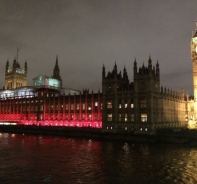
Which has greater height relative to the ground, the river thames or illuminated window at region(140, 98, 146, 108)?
illuminated window at region(140, 98, 146, 108)

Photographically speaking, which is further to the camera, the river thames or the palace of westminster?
the palace of westminster

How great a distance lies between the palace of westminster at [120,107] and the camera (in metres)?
92.6

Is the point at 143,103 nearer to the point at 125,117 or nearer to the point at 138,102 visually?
the point at 138,102

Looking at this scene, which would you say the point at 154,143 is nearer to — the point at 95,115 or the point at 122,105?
the point at 122,105

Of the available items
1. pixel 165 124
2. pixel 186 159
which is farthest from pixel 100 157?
pixel 165 124

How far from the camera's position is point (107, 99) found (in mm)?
104125

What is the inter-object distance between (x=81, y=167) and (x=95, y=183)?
9879 mm

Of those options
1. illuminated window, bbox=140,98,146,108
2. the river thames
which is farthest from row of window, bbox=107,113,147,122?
the river thames

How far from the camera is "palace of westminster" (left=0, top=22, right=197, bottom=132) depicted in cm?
9262

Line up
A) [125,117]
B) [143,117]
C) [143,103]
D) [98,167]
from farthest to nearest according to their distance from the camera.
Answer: [125,117], [143,103], [143,117], [98,167]

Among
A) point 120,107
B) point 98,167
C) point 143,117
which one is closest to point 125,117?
point 120,107

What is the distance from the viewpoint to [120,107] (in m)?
99.2

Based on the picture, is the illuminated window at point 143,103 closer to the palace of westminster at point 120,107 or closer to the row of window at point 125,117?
the palace of westminster at point 120,107

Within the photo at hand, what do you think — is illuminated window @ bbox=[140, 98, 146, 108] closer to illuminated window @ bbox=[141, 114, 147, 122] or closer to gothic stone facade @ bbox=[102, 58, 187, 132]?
gothic stone facade @ bbox=[102, 58, 187, 132]
